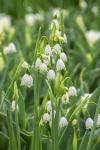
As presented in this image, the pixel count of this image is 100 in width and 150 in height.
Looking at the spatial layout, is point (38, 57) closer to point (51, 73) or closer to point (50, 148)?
point (51, 73)

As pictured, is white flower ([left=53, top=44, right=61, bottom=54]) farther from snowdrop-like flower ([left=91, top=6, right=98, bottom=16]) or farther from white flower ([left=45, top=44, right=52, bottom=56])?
snowdrop-like flower ([left=91, top=6, right=98, bottom=16])

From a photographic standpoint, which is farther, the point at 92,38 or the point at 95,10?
the point at 95,10

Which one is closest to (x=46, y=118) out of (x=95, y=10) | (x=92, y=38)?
(x=92, y=38)

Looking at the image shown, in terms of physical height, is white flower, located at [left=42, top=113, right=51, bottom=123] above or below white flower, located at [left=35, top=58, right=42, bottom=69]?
below

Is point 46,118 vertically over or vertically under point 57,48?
under

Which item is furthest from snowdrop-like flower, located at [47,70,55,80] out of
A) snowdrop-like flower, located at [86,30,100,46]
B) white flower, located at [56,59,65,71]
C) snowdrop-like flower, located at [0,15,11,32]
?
snowdrop-like flower, located at [0,15,11,32]

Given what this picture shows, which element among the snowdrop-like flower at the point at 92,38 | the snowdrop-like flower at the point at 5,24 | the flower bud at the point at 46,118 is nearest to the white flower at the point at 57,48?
the flower bud at the point at 46,118

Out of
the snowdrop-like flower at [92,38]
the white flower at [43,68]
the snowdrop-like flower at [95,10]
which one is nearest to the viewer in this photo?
the white flower at [43,68]

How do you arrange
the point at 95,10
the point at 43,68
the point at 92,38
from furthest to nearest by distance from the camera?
the point at 95,10, the point at 92,38, the point at 43,68

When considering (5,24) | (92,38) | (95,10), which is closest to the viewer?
(92,38)

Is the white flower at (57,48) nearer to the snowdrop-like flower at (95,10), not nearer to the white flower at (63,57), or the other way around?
the white flower at (63,57)

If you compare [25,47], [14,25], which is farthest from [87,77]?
[14,25]

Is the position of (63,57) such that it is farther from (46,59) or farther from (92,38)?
(92,38)
